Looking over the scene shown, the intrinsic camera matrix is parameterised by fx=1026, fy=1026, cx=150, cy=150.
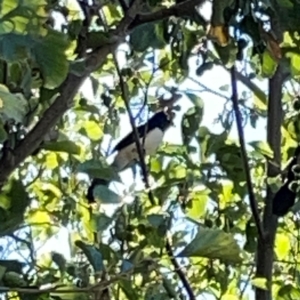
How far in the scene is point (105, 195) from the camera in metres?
1.32

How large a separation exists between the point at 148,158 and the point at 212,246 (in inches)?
26.5

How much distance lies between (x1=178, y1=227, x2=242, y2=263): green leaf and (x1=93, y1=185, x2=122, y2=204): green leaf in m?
0.15

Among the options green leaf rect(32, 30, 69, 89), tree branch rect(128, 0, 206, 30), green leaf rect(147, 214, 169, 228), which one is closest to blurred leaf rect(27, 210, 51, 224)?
green leaf rect(147, 214, 169, 228)

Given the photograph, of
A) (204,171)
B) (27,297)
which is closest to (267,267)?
(204,171)

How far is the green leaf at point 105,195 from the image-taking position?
1321 mm

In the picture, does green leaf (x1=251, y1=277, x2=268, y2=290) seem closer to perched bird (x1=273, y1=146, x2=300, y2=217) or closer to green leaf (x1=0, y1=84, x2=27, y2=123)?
perched bird (x1=273, y1=146, x2=300, y2=217)

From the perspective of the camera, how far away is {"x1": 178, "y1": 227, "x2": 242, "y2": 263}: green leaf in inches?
47.6

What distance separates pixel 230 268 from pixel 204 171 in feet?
1.17

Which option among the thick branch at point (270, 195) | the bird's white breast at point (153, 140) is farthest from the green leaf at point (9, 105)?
the bird's white breast at point (153, 140)

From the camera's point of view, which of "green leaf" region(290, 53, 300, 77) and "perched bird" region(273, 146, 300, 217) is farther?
"perched bird" region(273, 146, 300, 217)

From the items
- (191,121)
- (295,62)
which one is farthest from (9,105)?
(191,121)

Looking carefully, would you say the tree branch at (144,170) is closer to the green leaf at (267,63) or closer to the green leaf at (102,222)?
A: the green leaf at (102,222)

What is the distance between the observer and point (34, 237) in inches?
71.3

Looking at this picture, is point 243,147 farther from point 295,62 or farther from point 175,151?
point 295,62
